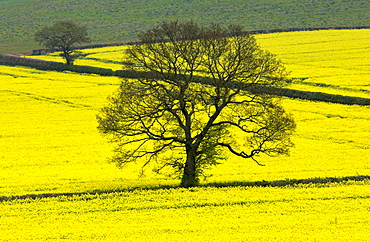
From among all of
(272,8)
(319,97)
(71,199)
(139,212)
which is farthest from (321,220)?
(272,8)

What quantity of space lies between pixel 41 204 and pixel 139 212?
4168 mm

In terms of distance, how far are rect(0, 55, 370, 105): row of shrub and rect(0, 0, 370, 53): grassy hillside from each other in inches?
843

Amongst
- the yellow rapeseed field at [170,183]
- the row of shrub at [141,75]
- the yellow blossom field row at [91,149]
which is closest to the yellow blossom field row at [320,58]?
the yellow rapeseed field at [170,183]

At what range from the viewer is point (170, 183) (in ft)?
98.7

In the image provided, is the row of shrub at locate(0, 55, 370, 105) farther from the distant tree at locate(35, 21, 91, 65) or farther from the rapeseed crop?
the distant tree at locate(35, 21, 91, 65)

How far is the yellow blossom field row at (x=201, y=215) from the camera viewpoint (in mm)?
21484

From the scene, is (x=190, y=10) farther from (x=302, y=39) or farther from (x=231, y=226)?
(x=231, y=226)

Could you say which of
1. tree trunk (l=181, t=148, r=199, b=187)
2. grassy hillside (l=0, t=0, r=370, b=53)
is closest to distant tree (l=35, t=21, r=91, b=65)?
grassy hillside (l=0, t=0, r=370, b=53)

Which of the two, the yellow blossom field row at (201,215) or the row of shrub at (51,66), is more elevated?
the row of shrub at (51,66)

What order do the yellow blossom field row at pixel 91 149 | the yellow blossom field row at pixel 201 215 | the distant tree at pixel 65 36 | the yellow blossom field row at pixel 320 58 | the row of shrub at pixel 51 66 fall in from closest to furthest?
1. the yellow blossom field row at pixel 201 215
2. the yellow blossom field row at pixel 91 149
3. the yellow blossom field row at pixel 320 58
4. the row of shrub at pixel 51 66
5. the distant tree at pixel 65 36

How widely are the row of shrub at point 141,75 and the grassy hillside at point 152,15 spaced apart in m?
21.4

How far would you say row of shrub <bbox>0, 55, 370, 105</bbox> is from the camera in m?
28.1

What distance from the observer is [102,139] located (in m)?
39.2

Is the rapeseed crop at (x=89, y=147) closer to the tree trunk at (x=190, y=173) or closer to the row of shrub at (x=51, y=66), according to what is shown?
the tree trunk at (x=190, y=173)
